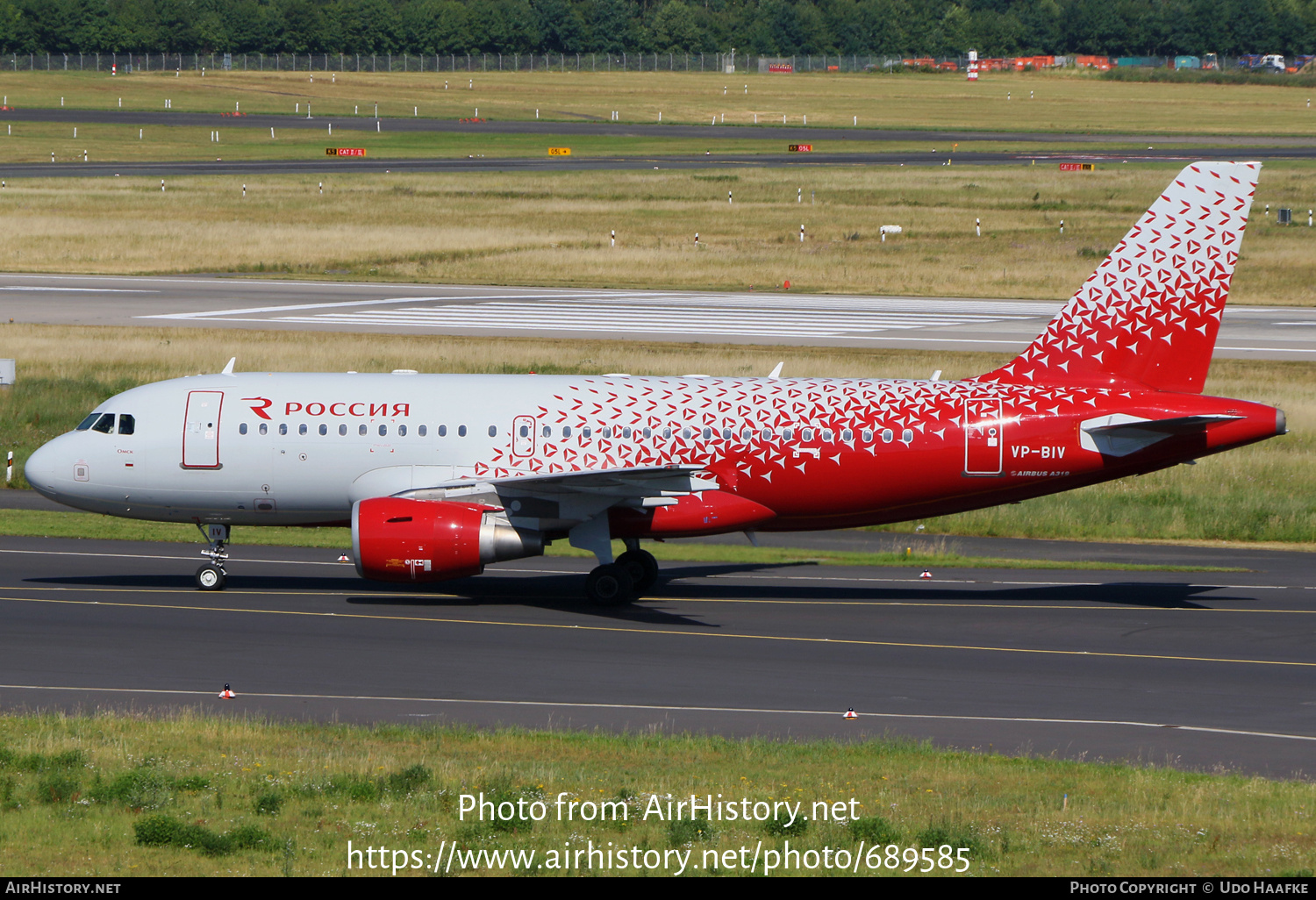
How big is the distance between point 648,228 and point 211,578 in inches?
2826

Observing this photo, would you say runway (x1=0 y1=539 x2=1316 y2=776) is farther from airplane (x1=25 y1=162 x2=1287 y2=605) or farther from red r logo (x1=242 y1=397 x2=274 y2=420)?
red r logo (x1=242 y1=397 x2=274 y2=420)

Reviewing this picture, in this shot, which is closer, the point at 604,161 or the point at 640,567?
the point at 640,567

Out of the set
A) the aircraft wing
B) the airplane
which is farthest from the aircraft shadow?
the aircraft wing

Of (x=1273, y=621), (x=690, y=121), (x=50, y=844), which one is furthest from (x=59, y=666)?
(x=690, y=121)

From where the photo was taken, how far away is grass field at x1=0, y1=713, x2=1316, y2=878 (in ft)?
51.7

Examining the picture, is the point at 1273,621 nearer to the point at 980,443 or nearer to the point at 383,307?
the point at 980,443

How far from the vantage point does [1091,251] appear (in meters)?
89.4

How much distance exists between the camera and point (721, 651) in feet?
93.2

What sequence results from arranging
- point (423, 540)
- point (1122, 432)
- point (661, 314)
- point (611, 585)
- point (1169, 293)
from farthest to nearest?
point (661, 314), point (1169, 293), point (611, 585), point (1122, 432), point (423, 540)

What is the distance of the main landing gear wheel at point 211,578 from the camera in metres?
32.8

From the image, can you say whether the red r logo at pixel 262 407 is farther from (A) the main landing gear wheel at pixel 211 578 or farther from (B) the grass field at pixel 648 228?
(B) the grass field at pixel 648 228

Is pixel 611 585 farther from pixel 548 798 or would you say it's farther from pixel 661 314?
pixel 661 314

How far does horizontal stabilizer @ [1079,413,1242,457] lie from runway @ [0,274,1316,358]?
103 ft

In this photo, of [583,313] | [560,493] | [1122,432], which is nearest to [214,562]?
[560,493]
